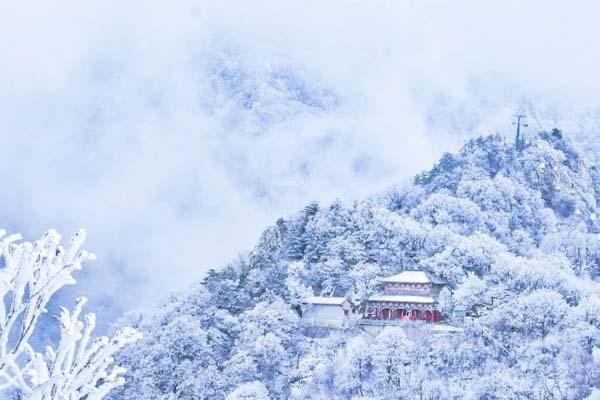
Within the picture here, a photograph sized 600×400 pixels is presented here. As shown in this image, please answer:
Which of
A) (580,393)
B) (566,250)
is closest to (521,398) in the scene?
(580,393)

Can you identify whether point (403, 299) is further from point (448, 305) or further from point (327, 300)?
point (327, 300)

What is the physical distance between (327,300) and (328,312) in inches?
38.3

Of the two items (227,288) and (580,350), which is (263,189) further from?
(580,350)

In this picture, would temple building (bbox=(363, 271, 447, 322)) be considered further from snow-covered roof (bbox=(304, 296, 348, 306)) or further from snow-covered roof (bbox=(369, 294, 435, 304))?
snow-covered roof (bbox=(304, 296, 348, 306))

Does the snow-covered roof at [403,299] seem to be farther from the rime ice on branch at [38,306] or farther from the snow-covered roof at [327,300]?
the rime ice on branch at [38,306]

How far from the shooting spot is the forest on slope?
5806 cm

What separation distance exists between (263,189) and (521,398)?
259ft

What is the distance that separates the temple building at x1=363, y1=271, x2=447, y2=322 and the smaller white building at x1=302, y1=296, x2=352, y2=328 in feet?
5.34

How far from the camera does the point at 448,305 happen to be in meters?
67.1

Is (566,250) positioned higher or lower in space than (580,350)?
higher

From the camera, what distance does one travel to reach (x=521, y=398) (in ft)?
172

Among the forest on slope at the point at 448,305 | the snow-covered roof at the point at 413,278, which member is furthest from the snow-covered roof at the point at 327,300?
the snow-covered roof at the point at 413,278

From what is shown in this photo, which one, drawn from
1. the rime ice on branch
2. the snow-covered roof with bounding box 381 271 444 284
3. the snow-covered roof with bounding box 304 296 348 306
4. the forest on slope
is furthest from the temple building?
the rime ice on branch

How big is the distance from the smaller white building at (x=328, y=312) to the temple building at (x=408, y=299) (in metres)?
1.63
